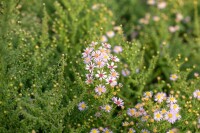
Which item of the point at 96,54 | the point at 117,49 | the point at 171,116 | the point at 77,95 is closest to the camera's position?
the point at 171,116

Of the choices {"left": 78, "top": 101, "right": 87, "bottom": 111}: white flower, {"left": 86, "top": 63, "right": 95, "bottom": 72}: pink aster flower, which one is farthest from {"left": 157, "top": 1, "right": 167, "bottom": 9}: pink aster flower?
{"left": 78, "top": 101, "right": 87, "bottom": 111}: white flower

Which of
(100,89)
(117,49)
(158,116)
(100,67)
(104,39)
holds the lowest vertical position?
(158,116)

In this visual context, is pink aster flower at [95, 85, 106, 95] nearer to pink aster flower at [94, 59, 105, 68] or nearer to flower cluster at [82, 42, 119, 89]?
flower cluster at [82, 42, 119, 89]

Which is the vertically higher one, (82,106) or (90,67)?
(90,67)

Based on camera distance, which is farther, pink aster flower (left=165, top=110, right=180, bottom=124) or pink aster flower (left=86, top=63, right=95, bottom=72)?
pink aster flower (left=86, top=63, right=95, bottom=72)

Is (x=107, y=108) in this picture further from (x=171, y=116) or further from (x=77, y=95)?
(x=171, y=116)

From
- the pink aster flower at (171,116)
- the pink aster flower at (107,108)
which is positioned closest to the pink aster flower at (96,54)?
the pink aster flower at (107,108)

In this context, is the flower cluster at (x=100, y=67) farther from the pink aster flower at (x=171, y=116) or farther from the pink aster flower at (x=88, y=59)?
the pink aster flower at (x=171, y=116)

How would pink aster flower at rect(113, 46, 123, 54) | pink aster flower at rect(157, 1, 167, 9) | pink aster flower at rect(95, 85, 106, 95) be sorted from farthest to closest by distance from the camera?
1. pink aster flower at rect(157, 1, 167, 9)
2. pink aster flower at rect(113, 46, 123, 54)
3. pink aster flower at rect(95, 85, 106, 95)

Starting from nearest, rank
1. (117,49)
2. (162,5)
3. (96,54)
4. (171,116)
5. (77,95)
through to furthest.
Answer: (171,116) → (96,54) → (77,95) → (117,49) → (162,5)

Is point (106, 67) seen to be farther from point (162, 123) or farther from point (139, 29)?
point (139, 29)

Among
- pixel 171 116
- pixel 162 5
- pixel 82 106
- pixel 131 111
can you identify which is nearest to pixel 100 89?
pixel 82 106
